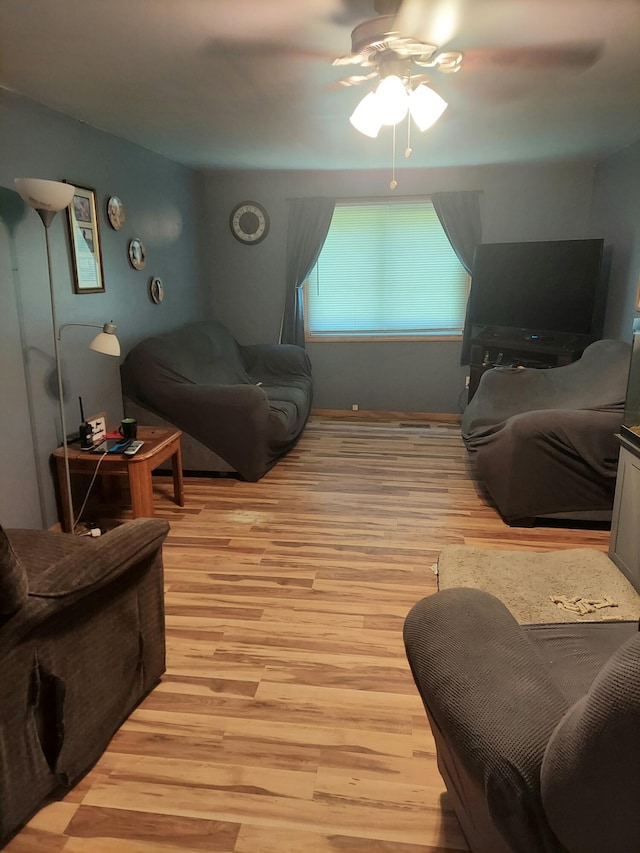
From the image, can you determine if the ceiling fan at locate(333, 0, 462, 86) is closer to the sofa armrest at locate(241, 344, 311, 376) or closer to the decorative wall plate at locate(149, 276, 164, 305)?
the decorative wall plate at locate(149, 276, 164, 305)

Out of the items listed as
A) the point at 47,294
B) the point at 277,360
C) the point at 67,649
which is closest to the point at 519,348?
the point at 277,360

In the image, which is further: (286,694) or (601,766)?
(286,694)

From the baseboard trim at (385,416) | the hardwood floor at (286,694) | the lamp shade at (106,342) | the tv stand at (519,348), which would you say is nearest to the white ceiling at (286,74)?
the lamp shade at (106,342)

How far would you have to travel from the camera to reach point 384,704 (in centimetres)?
204

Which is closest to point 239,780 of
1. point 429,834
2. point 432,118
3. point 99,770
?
point 99,770

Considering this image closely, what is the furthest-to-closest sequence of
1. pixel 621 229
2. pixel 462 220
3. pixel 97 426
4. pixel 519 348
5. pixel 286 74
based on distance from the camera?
pixel 462 220 < pixel 519 348 < pixel 621 229 < pixel 97 426 < pixel 286 74

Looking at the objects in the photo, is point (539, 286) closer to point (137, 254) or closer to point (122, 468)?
point (137, 254)

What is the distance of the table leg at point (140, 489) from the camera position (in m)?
3.22

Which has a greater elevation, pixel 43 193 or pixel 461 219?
pixel 461 219

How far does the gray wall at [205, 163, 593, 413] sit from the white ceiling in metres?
0.94

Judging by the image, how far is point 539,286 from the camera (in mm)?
4906

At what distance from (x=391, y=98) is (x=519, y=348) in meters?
3.19

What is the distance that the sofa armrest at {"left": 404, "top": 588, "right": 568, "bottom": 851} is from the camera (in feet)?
3.16

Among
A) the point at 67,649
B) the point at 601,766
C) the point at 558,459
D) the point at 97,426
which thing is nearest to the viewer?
the point at 601,766
